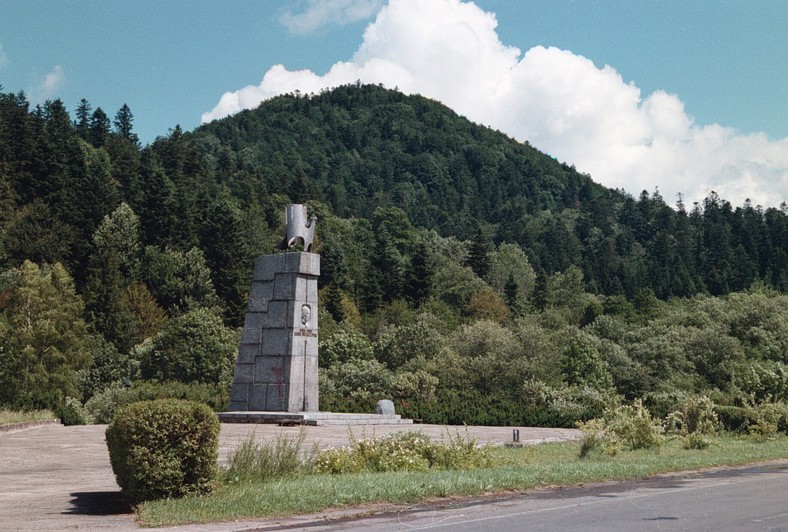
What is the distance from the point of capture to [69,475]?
50.6 feet

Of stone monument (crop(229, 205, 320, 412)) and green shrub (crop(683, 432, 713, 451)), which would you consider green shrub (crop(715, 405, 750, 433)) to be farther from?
stone monument (crop(229, 205, 320, 412))

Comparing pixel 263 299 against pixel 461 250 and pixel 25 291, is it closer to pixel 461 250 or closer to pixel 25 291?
pixel 25 291

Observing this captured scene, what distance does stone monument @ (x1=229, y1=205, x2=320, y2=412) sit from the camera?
30234mm

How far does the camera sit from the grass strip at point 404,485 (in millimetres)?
11297

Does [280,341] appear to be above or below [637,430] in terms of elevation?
above

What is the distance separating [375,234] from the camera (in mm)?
126500

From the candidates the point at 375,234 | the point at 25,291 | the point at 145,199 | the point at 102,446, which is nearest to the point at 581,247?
the point at 375,234

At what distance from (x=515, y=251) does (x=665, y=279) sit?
22.8m

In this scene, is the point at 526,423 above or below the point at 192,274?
below

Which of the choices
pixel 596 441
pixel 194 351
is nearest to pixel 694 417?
pixel 596 441

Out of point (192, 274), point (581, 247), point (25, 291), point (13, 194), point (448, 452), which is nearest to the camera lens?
point (448, 452)

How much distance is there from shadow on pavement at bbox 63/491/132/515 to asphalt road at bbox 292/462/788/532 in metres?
2.36

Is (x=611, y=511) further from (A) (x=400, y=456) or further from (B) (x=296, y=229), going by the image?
(B) (x=296, y=229)

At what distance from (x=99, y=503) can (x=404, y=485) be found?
13.6 feet
